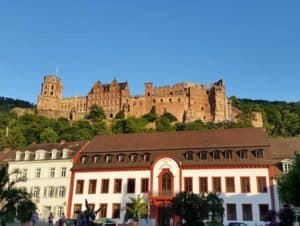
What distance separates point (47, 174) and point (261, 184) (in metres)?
30.2

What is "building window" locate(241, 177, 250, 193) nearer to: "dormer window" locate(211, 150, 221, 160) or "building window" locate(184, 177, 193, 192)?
"dormer window" locate(211, 150, 221, 160)

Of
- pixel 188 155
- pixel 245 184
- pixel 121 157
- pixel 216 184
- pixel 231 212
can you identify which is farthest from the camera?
pixel 121 157

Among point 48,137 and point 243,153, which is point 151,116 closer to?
point 48,137

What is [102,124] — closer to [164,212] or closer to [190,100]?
[190,100]

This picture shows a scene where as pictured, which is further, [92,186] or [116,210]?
[92,186]

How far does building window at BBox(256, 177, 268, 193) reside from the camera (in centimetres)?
4700

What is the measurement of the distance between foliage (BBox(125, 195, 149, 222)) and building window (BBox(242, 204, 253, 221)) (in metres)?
11.8

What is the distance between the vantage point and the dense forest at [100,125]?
106 m

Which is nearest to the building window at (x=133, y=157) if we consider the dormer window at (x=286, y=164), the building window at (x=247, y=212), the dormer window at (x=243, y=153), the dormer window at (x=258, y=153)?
the dormer window at (x=243, y=153)

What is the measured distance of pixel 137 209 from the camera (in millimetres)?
47875

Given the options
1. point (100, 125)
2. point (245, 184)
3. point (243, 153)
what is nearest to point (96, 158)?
point (243, 153)

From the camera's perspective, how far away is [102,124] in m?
130

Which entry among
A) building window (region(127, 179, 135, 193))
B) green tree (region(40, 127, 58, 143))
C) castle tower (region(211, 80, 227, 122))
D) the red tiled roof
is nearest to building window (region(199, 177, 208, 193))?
the red tiled roof

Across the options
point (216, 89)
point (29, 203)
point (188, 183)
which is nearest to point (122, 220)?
point (188, 183)
